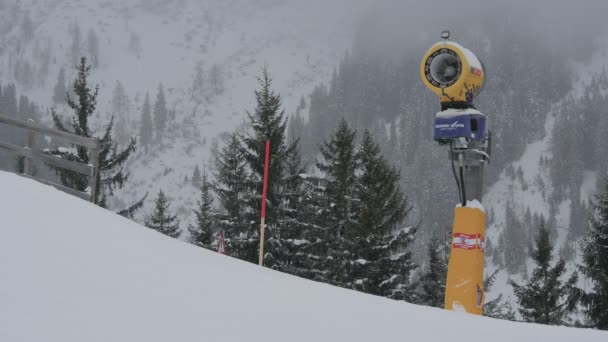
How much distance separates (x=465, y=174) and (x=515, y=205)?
7132 inches

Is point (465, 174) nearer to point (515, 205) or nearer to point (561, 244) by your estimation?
point (561, 244)

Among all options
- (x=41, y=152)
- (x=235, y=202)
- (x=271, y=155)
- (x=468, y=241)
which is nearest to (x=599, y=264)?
(x=271, y=155)

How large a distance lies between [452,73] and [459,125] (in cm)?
94

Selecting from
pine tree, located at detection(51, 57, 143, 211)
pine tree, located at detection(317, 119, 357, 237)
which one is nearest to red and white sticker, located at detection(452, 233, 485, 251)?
pine tree, located at detection(317, 119, 357, 237)

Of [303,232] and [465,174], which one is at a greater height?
[465,174]

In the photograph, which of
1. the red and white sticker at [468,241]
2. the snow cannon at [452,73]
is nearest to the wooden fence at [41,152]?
the snow cannon at [452,73]

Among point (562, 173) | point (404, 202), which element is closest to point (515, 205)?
point (562, 173)

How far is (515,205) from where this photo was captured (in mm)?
180875

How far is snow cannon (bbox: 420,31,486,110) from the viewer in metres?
10.0

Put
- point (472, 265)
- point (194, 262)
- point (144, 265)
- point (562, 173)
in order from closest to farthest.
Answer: point (144, 265) → point (194, 262) → point (472, 265) → point (562, 173)

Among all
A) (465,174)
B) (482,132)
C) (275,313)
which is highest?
(482,132)

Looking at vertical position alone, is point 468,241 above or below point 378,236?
above

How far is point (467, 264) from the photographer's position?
377 inches

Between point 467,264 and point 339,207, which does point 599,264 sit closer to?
point 339,207
